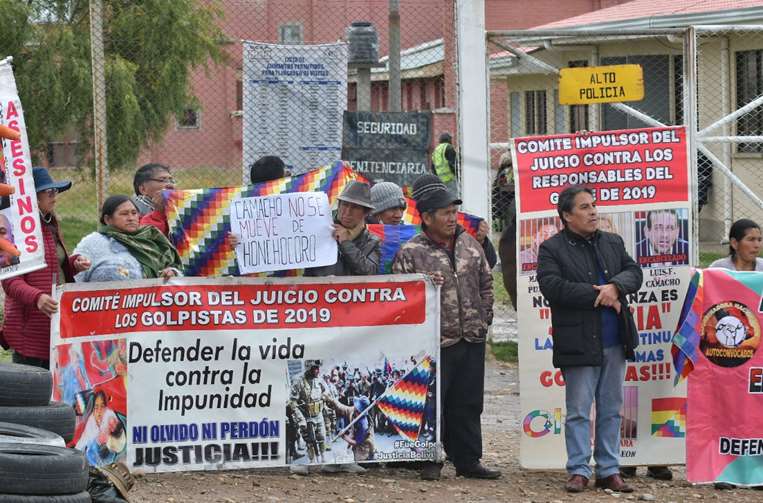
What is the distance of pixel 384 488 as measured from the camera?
27.5ft

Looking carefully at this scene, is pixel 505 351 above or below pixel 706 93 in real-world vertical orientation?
below

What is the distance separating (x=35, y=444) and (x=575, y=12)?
37115mm

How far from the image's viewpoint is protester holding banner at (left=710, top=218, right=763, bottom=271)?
29.8ft

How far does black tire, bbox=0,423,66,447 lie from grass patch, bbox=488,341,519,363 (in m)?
6.84

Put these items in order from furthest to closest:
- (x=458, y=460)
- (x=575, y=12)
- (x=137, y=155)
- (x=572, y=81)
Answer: (x=575, y=12) → (x=137, y=155) → (x=572, y=81) → (x=458, y=460)

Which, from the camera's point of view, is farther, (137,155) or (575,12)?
(575,12)

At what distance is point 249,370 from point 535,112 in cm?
1741

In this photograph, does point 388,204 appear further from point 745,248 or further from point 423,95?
point 423,95

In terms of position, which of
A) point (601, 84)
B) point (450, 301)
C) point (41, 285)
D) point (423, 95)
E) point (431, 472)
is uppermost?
point (423, 95)

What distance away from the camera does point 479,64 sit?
11.7 meters

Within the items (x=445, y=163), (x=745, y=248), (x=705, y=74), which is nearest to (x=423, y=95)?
(x=705, y=74)

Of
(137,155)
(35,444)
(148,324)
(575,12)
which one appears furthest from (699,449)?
(575,12)

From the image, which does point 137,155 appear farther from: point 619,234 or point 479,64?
point 619,234

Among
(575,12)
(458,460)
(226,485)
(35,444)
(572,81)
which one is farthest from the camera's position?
(575,12)
